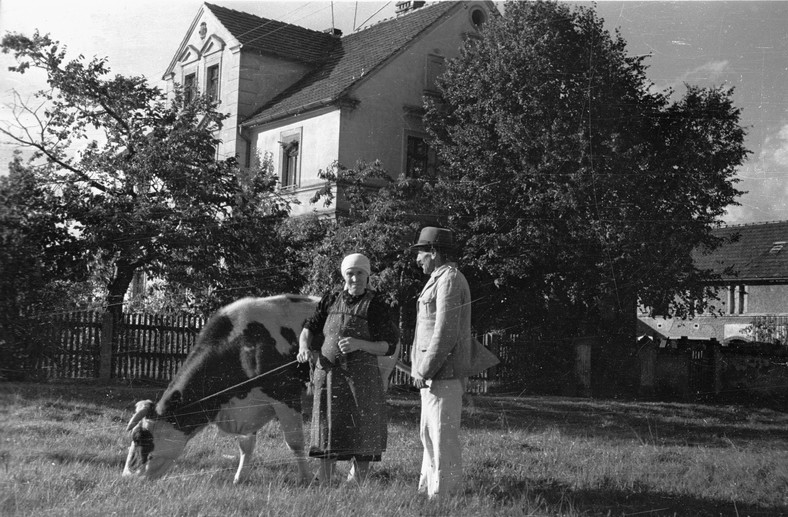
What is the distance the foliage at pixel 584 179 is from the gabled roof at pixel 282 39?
2739mm

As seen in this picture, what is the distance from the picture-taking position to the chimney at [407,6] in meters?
24.9

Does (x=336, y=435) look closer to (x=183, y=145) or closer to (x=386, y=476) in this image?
(x=386, y=476)

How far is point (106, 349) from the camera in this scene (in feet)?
27.9

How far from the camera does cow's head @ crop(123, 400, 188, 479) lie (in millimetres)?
5438

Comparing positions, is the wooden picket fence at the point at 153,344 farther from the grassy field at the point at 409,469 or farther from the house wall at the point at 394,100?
the house wall at the point at 394,100

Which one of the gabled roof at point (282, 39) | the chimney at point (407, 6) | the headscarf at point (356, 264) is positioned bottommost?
the headscarf at point (356, 264)

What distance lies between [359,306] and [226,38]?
23.8 ft

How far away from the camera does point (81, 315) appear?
7.96 m

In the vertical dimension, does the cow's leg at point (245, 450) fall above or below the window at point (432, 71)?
below

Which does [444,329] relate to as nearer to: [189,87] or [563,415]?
[563,415]

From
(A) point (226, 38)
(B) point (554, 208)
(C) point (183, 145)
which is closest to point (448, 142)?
(B) point (554, 208)

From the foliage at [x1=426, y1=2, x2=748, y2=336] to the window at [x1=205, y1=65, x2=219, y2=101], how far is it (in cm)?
364

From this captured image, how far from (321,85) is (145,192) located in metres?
8.37

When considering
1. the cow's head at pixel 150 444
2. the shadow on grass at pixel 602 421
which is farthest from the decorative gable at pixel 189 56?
the cow's head at pixel 150 444
